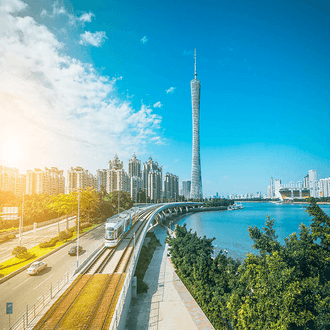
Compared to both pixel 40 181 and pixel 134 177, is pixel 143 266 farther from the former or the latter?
pixel 134 177

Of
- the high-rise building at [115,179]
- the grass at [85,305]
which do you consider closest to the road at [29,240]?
the grass at [85,305]

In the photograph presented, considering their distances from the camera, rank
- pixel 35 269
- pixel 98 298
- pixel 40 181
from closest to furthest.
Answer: pixel 98 298 < pixel 35 269 < pixel 40 181

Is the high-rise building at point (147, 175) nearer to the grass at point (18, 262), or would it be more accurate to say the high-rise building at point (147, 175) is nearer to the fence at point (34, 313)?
the grass at point (18, 262)

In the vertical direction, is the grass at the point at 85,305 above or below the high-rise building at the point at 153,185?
below

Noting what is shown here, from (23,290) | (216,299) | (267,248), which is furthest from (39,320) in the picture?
(267,248)

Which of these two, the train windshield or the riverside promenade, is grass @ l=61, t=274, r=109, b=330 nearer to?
the riverside promenade

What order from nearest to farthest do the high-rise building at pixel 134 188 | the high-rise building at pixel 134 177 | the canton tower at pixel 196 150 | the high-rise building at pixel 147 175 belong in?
the high-rise building at pixel 134 188
the high-rise building at pixel 134 177
the canton tower at pixel 196 150
the high-rise building at pixel 147 175

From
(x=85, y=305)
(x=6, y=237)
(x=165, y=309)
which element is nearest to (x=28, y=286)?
(x=85, y=305)
